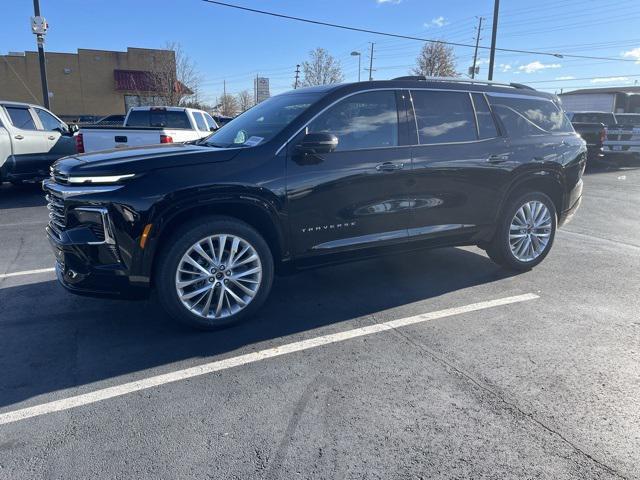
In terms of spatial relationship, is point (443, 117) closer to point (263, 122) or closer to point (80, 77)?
point (263, 122)

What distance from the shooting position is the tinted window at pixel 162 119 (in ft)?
36.4

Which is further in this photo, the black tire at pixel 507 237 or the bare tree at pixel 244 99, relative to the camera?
the bare tree at pixel 244 99

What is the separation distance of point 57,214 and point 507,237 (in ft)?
14.3

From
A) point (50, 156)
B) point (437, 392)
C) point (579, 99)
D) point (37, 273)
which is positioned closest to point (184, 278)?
point (437, 392)

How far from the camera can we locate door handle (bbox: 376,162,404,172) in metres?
4.26

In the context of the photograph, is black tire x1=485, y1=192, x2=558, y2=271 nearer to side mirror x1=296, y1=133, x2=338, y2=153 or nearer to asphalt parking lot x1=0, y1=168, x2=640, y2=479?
asphalt parking lot x1=0, y1=168, x2=640, y2=479

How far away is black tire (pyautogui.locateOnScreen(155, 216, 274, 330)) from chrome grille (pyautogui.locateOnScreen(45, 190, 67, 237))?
81 cm

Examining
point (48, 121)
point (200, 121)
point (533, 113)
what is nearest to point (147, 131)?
point (200, 121)

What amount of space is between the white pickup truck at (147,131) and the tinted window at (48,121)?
1.42m

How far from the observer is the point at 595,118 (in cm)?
1847

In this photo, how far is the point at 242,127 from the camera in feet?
15.0

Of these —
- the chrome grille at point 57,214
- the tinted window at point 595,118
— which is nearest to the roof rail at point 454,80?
the chrome grille at point 57,214

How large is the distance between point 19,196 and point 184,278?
28.3ft

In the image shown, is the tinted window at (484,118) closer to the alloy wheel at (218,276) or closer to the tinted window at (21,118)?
the alloy wheel at (218,276)
